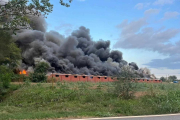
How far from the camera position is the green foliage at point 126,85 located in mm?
12695

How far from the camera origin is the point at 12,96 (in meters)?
16.7

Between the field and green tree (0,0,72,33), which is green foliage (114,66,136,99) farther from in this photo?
green tree (0,0,72,33)

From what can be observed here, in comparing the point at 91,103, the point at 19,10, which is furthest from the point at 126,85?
the point at 19,10

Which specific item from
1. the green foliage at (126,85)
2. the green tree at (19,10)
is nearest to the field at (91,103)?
the green foliage at (126,85)

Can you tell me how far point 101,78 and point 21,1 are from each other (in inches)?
1220

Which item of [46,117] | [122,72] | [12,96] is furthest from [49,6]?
[12,96]

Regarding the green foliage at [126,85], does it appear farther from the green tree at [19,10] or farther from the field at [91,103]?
the green tree at [19,10]

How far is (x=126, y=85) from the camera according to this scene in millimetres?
12750

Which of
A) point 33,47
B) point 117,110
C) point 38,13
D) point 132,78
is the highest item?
point 33,47

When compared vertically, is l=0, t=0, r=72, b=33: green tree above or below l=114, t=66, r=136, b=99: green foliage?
above

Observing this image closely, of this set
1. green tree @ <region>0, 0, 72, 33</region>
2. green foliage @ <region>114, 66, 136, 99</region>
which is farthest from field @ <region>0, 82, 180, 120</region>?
green tree @ <region>0, 0, 72, 33</region>

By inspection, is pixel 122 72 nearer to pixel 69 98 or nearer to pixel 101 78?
pixel 69 98

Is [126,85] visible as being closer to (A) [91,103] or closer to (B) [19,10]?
(A) [91,103]

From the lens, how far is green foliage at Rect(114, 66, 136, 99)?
12.7 meters
